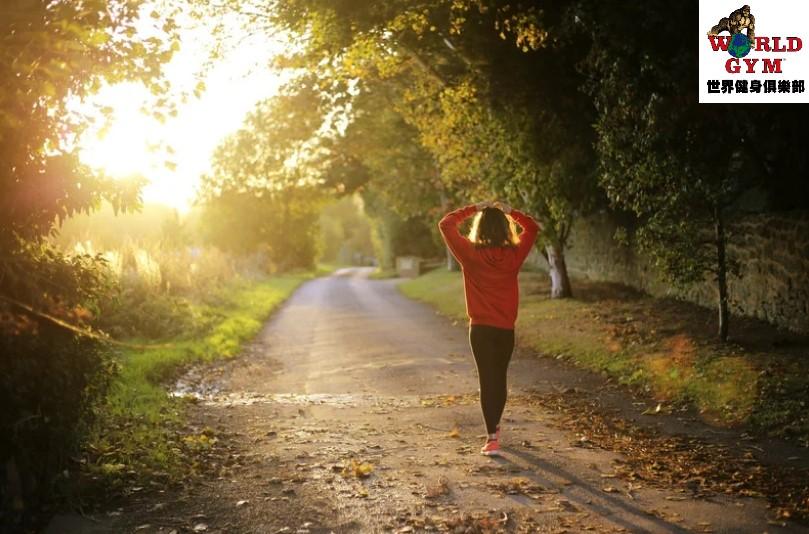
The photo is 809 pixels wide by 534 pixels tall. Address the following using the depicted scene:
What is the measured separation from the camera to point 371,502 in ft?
19.7

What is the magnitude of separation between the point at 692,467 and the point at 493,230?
104 inches

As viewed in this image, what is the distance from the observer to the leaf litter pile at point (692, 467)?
6.07 metres

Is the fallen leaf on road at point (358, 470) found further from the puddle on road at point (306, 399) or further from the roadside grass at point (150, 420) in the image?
the puddle on road at point (306, 399)

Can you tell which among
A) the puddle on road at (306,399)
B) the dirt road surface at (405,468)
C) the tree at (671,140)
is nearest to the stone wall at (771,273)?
the tree at (671,140)

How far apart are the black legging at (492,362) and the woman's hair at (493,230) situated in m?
0.77

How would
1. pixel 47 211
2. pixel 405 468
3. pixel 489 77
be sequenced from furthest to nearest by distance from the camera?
pixel 489 77 → pixel 405 468 → pixel 47 211

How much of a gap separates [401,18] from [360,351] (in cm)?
631

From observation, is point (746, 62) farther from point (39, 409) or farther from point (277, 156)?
point (277, 156)

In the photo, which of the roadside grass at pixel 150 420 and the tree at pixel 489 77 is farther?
the tree at pixel 489 77

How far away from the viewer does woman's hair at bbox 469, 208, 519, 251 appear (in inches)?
291

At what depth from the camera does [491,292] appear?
7.41 metres

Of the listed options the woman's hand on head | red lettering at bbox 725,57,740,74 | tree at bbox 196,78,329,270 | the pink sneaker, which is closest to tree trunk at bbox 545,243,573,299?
tree at bbox 196,78,329,270

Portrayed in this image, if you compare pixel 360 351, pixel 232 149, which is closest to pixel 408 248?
pixel 232 149

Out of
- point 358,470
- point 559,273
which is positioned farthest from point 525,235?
point 559,273
